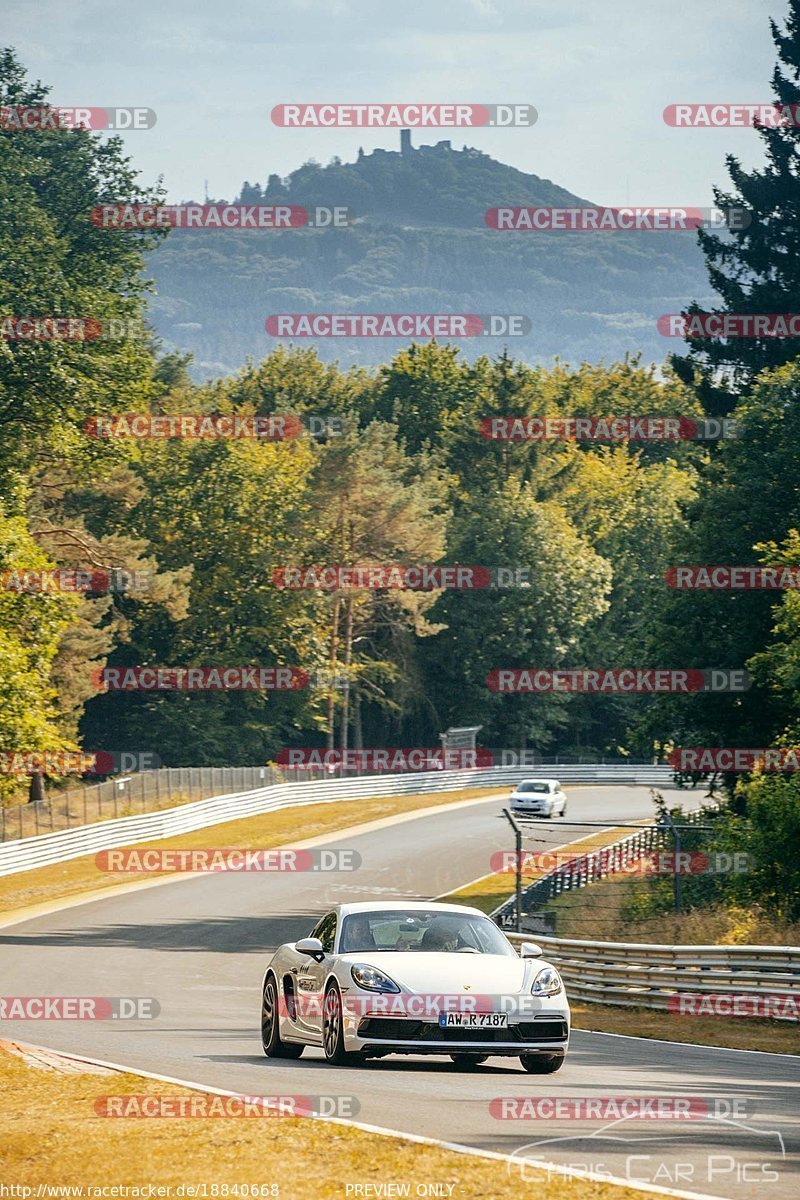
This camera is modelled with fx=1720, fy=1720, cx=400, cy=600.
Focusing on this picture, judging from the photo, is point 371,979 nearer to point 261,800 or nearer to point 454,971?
point 454,971

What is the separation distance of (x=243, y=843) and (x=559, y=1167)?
4650cm

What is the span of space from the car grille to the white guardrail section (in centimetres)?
3458

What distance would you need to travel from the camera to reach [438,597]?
9081cm

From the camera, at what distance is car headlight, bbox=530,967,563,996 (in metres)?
13.6

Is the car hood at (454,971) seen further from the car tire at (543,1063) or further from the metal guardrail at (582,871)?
the metal guardrail at (582,871)

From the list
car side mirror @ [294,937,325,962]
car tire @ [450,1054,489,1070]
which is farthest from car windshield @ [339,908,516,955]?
car tire @ [450,1054,489,1070]

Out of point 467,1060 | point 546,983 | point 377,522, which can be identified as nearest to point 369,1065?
point 467,1060

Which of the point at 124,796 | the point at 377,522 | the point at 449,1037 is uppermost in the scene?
the point at 377,522

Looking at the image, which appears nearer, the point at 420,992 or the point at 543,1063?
the point at 420,992

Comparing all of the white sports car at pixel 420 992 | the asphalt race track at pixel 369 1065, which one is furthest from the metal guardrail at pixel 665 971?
the white sports car at pixel 420 992

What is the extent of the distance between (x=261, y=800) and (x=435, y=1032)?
5188 cm

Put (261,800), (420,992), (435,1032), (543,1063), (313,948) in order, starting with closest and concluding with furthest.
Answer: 1. (435,1032)
2. (420,992)
3. (543,1063)
4. (313,948)
5. (261,800)

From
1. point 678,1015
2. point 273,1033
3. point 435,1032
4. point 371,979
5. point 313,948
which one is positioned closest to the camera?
point 435,1032

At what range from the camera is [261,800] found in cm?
Answer: 6469
